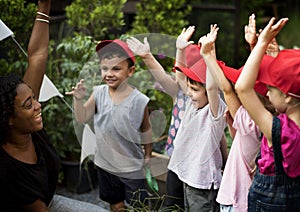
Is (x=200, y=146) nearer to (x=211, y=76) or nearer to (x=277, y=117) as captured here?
(x=211, y=76)

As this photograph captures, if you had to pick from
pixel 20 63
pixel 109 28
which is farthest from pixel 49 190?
pixel 109 28

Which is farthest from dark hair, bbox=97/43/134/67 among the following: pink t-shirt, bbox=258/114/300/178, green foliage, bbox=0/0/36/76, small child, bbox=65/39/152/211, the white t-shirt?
pink t-shirt, bbox=258/114/300/178

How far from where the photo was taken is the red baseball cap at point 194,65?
2.29 meters

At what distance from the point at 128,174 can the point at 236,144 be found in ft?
2.88

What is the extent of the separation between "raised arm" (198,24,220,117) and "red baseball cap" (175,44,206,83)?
0.11 meters

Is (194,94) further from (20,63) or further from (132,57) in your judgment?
(20,63)

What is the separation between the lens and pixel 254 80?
72.6 inches

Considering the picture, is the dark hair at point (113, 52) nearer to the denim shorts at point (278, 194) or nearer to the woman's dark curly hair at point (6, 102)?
the woman's dark curly hair at point (6, 102)

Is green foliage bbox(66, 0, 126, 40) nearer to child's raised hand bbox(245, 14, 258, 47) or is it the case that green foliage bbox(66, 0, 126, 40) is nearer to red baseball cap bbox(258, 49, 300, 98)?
child's raised hand bbox(245, 14, 258, 47)

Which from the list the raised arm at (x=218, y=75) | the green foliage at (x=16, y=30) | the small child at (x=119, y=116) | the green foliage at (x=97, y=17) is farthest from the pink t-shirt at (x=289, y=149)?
the green foliage at (x=97, y=17)

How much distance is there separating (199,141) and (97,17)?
6.42 ft

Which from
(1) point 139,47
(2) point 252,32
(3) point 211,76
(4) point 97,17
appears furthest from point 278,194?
(4) point 97,17

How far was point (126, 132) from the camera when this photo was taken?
279 centimetres

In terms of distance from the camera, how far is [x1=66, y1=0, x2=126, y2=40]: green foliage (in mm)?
3971
